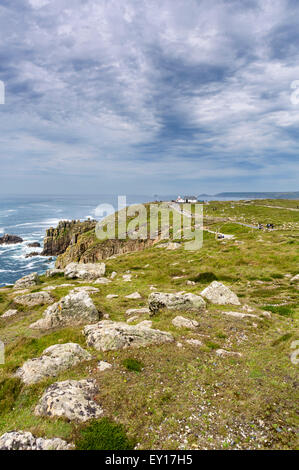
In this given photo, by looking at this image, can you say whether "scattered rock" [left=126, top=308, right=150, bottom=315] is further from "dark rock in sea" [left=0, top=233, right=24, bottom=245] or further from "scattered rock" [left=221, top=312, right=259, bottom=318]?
"dark rock in sea" [left=0, top=233, right=24, bottom=245]

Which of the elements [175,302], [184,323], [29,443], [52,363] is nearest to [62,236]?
[175,302]

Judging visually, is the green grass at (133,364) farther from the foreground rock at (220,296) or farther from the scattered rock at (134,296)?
the scattered rock at (134,296)

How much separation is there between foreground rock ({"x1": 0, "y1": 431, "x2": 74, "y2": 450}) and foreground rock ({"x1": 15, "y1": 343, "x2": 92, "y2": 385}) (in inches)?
160

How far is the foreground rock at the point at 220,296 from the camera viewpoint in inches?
1031

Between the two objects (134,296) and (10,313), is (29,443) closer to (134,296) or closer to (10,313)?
(134,296)

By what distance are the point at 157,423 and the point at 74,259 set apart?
111426 millimetres

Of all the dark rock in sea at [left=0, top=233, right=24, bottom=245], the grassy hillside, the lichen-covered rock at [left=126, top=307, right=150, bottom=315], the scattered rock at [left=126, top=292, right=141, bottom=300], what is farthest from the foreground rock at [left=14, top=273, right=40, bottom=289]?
the dark rock in sea at [left=0, top=233, right=24, bottom=245]

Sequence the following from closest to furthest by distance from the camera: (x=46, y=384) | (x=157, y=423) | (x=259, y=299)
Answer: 1. (x=157, y=423)
2. (x=46, y=384)
3. (x=259, y=299)

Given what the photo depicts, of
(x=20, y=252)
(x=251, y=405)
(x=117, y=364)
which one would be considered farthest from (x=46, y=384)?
(x=20, y=252)

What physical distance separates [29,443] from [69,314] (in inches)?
603

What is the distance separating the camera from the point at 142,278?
153 ft

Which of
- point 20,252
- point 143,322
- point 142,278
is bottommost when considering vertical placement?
point 20,252
